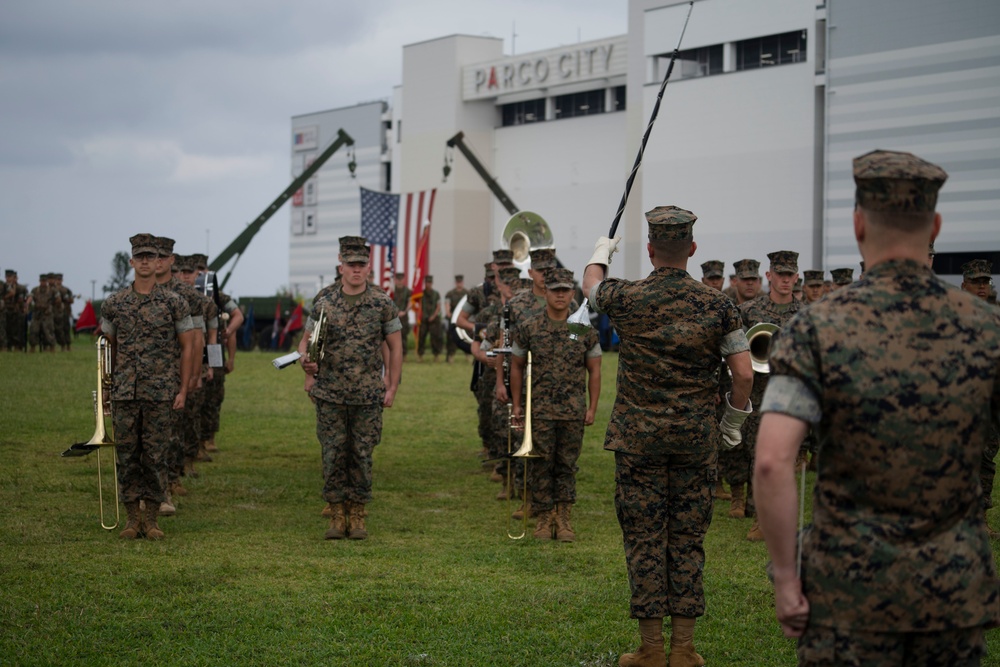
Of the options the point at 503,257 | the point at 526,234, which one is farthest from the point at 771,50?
the point at 503,257

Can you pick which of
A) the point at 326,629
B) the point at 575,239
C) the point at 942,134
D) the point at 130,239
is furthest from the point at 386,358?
the point at 575,239

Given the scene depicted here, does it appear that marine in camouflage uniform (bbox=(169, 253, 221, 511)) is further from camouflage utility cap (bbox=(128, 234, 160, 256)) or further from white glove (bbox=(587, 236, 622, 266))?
white glove (bbox=(587, 236, 622, 266))

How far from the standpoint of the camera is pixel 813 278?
494 inches

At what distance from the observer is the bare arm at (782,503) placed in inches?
131

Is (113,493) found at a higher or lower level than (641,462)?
lower

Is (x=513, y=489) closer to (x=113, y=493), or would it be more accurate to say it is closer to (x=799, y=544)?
(x=113, y=493)

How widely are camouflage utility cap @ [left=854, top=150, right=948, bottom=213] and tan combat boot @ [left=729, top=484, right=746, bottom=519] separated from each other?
24.6ft

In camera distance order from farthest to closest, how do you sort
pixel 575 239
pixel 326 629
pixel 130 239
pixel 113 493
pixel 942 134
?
pixel 575 239
pixel 942 134
pixel 113 493
pixel 130 239
pixel 326 629

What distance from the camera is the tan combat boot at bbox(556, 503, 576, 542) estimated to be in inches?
377

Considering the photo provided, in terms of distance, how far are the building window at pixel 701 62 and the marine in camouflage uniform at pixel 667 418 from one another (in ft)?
111

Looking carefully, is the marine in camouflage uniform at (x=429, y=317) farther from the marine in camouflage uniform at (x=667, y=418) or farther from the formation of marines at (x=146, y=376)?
the marine in camouflage uniform at (x=667, y=418)

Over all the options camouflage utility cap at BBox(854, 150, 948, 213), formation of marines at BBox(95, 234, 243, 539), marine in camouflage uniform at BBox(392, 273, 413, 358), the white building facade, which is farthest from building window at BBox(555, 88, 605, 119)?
→ camouflage utility cap at BBox(854, 150, 948, 213)

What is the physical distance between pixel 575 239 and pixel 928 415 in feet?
146

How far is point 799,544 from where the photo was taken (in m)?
3.52
